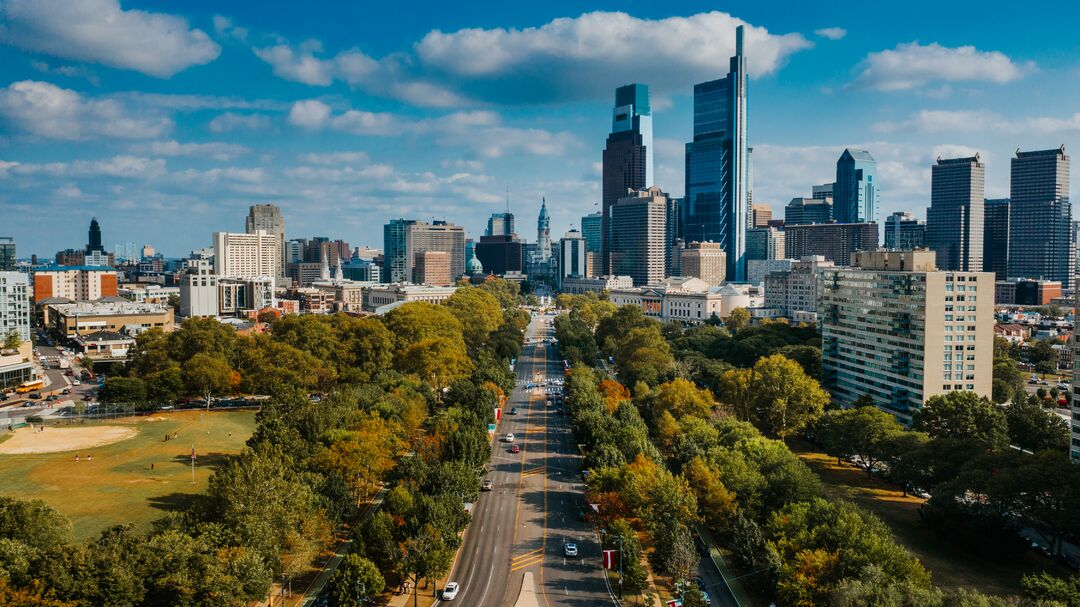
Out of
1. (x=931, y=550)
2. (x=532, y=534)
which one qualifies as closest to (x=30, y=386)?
(x=532, y=534)

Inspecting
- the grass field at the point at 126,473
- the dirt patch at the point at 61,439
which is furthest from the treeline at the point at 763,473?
the dirt patch at the point at 61,439

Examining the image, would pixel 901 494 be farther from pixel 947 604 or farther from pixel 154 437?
pixel 154 437

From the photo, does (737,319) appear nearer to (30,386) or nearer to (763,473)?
(763,473)

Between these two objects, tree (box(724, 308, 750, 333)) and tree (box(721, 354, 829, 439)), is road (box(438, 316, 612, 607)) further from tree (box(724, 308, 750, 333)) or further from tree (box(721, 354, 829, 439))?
tree (box(724, 308, 750, 333))

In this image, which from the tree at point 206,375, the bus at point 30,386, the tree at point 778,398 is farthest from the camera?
the bus at point 30,386

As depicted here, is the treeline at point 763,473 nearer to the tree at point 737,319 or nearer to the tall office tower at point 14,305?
the tree at point 737,319

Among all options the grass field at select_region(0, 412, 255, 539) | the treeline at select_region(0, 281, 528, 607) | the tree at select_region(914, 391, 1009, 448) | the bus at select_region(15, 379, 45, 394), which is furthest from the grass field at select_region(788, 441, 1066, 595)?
the bus at select_region(15, 379, 45, 394)
